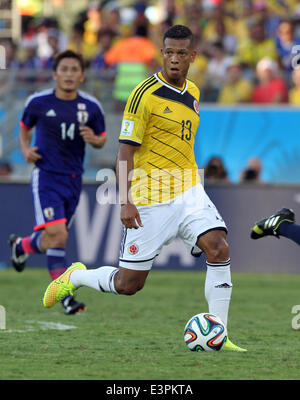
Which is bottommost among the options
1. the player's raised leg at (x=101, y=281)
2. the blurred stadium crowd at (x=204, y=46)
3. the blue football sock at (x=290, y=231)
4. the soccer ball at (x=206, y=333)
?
the soccer ball at (x=206, y=333)

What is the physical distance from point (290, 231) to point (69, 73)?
3.19m

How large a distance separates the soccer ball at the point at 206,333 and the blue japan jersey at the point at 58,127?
3277mm

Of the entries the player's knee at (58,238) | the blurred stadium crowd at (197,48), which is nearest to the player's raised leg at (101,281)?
the player's knee at (58,238)

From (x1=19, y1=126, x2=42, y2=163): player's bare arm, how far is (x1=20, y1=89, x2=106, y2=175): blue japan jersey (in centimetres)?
7

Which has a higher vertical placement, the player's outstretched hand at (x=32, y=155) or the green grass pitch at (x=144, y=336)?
the player's outstretched hand at (x=32, y=155)

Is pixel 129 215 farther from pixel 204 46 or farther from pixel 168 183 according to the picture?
pixel 204 46

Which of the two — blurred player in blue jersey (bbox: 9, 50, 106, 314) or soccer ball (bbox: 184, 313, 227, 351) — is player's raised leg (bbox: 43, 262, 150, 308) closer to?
soccer ball (bbox: 184, 313, 227, 351)

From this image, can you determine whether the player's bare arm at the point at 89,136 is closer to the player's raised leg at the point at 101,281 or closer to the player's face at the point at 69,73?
the player's face at the point at 69,73

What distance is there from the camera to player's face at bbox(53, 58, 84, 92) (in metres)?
9.33

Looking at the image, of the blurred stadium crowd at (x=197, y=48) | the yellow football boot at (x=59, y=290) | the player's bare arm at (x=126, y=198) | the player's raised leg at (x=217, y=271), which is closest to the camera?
the player's bare arm at (x=126, y=198)

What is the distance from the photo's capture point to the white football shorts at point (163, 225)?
672 centimetres

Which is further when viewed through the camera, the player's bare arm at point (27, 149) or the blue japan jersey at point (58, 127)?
the blue japan jersey at point (58, 127)

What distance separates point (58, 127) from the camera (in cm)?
945

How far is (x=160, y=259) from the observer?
13.5m
